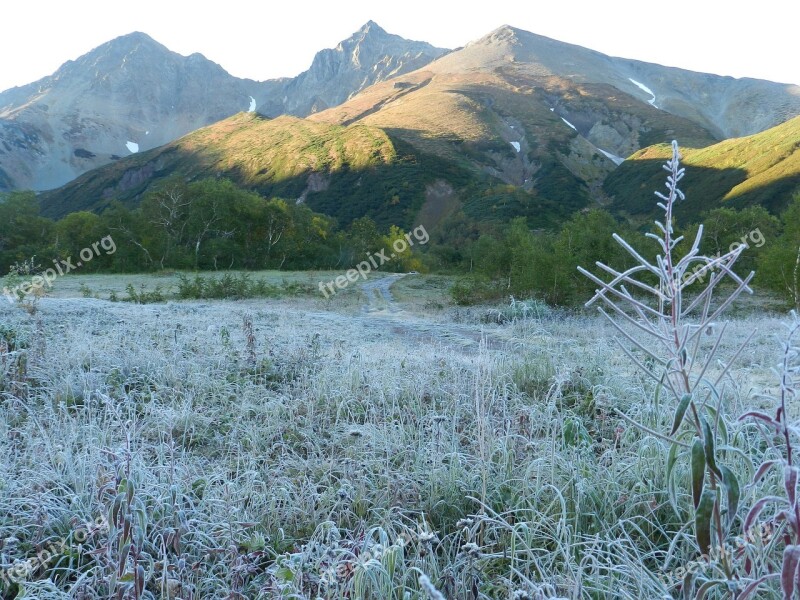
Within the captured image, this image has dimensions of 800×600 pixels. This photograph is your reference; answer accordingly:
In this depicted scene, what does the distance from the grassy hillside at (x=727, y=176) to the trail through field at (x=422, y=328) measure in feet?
187

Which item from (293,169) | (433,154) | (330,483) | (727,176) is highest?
(433,154)

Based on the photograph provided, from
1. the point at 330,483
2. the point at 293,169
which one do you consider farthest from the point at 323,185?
the point at 330,483

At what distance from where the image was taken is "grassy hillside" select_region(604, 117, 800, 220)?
204 feet

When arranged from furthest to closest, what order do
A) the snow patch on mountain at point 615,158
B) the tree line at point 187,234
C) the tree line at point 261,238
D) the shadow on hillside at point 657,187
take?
1. the snow patch on mountain at point 615,158
2. the shadow on hillside at point 657,187
3. the tree line at point 187,234
4. the tree line at point 261,238

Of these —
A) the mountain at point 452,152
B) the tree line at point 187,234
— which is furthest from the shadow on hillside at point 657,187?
the tree line at point 187,234

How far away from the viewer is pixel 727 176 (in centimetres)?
7425

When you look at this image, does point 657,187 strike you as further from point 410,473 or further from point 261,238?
point 410,473

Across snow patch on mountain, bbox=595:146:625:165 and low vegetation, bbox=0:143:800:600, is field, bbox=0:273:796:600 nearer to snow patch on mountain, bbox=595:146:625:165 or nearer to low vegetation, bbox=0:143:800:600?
low vegetation, bbox=0:143:800:600

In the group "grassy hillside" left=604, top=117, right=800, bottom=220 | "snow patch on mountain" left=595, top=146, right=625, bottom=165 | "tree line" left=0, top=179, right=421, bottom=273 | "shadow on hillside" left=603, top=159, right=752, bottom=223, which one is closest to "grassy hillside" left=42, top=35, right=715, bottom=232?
"snow patch on mountain" left=595, top=146, right=625, bottom=165

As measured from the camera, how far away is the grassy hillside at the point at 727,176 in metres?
62.3

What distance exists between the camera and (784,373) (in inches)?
39.5

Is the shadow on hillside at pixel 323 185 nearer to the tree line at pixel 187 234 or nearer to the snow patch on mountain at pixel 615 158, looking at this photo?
the tree line at pixel 187 234

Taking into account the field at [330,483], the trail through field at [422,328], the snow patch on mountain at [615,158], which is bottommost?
the trail through field at [422,328]

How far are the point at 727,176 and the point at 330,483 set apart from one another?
87.2 metres
